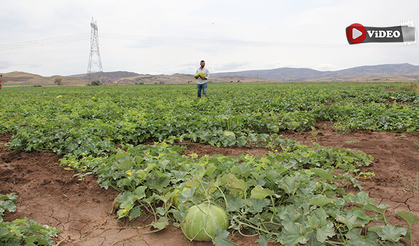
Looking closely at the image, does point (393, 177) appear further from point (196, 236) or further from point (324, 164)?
point (196, 236)

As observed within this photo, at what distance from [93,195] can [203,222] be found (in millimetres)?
1799

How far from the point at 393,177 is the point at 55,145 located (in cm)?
593

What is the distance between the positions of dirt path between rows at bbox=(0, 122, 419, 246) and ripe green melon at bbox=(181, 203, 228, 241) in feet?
0.34

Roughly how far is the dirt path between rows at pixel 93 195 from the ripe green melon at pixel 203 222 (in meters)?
0.10

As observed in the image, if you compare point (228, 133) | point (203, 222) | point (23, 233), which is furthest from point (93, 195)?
point (228, 133)

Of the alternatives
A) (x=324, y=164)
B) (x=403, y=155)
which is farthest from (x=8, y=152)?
(x=403, y=155)

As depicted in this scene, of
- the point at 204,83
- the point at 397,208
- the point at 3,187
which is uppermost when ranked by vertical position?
the point at 204,83

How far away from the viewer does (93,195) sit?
3252 millimetres

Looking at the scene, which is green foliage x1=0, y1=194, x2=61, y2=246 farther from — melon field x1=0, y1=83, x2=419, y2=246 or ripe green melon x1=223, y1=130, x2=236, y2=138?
ripe green melon x1=223, y1=130, x2=236, y2=138

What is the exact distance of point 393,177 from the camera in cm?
358

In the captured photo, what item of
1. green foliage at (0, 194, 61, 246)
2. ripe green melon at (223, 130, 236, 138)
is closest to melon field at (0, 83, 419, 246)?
green foliage at (0, 194, 61, 246)

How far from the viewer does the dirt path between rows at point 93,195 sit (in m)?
2.48

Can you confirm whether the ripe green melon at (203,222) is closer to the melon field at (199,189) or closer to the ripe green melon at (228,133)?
the melon field at (199,189)

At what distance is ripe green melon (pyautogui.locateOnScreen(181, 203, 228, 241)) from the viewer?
2309mm
